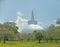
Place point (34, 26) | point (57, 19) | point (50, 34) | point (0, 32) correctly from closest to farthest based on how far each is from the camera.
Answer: point (0, 32), point (57, 19), point (50, 34), point (34, 26)

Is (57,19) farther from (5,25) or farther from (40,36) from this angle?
(5,25)

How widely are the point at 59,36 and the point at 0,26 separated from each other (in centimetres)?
1787

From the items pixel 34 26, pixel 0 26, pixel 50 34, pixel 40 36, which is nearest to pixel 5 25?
pixel 0 26

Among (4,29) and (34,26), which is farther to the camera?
(34,26)

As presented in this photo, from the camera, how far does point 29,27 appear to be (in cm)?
15350

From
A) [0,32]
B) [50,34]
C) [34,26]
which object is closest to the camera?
[0,32]

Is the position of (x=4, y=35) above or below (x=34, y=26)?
below

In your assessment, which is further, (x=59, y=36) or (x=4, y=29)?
(x=59, y=36)

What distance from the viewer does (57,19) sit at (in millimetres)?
56562

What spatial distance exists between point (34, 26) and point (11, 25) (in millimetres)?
96042

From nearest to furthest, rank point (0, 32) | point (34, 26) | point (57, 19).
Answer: point (0, 32) → point (57, 19) → point (34, 26)

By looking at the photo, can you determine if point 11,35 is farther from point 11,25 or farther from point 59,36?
point 59,36

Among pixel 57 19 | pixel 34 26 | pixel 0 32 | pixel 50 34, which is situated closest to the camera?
pixel 0 32

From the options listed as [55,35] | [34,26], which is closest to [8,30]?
[55,35]
